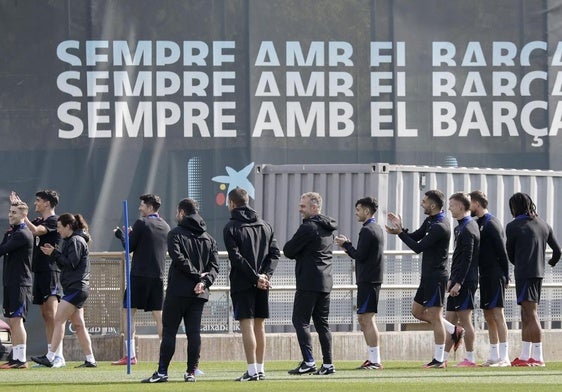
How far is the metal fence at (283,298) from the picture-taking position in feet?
64.2

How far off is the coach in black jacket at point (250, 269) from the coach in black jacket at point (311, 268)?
0.37 metres

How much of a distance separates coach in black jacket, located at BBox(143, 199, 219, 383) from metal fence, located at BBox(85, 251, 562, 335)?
4.27 metres

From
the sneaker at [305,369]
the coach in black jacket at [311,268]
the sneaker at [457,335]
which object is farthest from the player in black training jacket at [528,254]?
the sneaker at [305,369]

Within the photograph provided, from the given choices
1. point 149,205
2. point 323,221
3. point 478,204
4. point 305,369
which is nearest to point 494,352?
point 478,204

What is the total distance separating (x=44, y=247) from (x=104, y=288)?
2.62 meters

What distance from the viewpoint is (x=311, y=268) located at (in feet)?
51.9

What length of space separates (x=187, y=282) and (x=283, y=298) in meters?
4.79

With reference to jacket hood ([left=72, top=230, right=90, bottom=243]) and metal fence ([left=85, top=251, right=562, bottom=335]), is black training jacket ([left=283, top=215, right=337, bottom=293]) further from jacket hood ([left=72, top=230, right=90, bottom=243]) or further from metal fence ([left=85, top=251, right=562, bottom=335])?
metal fence ([left=85, top=251, right=562, bottom=335])

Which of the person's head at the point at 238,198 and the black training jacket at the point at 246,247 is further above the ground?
the person's head at the point at 238,198

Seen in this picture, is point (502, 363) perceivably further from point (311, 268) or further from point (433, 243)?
point (311, 268)

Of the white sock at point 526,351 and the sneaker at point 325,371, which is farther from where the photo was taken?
the white sock at point 526,351

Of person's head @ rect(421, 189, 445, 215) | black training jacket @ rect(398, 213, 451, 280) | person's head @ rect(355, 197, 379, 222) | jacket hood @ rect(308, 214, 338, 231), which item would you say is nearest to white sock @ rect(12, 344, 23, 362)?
jacket hood @ rect(308, 214, 338, 231)

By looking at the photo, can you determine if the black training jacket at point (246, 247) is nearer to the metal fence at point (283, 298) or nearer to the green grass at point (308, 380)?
the green grass at point (308, 380)

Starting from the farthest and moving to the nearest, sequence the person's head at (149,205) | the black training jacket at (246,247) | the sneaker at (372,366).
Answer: the person's head at (149,205), the sneaker at (372,366), the black training jacket at (246,247)
